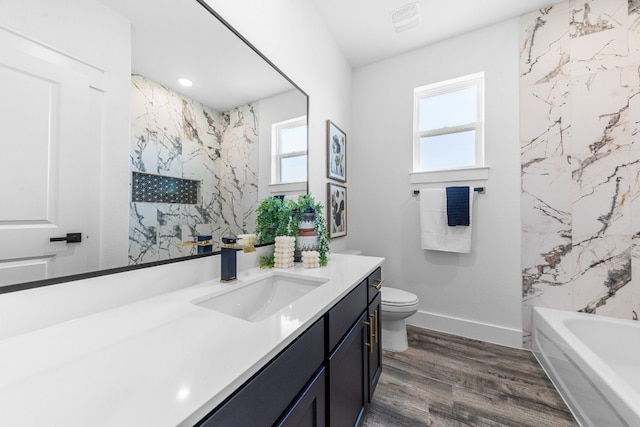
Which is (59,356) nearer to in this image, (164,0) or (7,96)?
(7,96)

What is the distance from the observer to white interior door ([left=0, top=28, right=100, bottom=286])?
1.87ft

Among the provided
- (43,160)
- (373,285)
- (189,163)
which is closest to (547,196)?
(373,285)

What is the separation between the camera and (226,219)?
46.6 inches

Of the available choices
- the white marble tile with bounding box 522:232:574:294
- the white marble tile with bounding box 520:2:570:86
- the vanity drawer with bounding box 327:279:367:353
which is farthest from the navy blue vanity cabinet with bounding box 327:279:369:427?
the white marble tile with bounding box 520:2:570:86

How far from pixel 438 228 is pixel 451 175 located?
50 centimetres

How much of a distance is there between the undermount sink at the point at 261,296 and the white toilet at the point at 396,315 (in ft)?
3.17

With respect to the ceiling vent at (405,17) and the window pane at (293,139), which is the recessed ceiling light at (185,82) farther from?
the ceiling vent at (405,17)

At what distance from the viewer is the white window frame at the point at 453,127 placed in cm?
220

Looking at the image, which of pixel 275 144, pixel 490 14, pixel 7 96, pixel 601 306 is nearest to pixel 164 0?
pixel 7 96

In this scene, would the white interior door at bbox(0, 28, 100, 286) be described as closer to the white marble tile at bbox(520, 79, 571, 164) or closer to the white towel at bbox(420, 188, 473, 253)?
the white towel at bbox(420, 188, 473, 253)

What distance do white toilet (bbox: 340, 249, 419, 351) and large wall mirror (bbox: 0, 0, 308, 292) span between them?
1.29 m

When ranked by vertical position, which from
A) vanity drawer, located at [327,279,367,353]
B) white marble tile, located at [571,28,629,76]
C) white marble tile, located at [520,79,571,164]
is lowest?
vanity drawer, located at [327,279,367,353]

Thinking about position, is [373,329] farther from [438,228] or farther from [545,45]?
[545,45]

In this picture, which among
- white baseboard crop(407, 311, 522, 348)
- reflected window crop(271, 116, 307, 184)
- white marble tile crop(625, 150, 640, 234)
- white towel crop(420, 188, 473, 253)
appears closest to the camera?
reflected window crop(271, 116, 307, 184)
